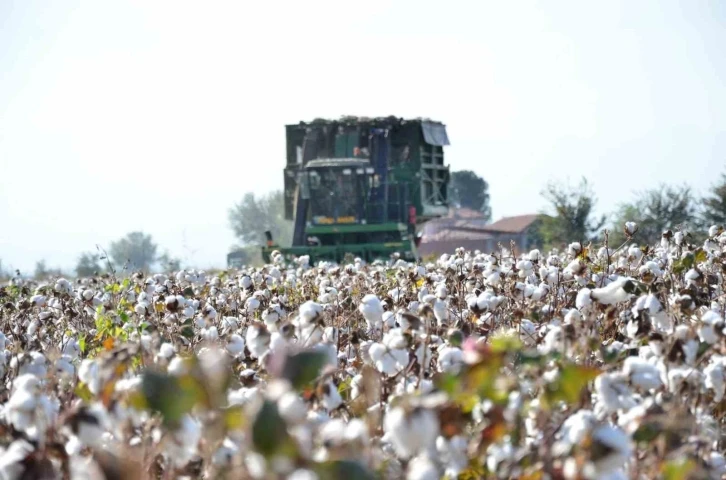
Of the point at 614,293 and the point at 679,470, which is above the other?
the point at 614,293

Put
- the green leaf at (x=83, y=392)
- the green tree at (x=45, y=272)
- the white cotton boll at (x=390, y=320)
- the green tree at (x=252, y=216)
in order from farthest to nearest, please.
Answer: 1. the green tree at (x=252, y=216)
2. the green tree at (x=45, y=272)
3. the white cotton boll at (x=390, y=320)
4. the green leaf at (x=83, y=392)

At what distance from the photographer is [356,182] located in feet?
83.3

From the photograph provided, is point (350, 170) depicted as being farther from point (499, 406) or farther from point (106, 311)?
point (499, 406)

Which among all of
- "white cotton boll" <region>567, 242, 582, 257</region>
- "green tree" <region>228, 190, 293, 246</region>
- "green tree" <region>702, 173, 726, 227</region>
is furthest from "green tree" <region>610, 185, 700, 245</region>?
"green tree" <region>228, 190, 293, 246</region>

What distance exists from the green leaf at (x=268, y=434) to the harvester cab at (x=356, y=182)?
23.0m

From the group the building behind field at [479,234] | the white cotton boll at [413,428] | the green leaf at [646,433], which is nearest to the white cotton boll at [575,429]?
the green leaf at [646,433]

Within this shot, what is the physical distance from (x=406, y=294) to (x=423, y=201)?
2017cm

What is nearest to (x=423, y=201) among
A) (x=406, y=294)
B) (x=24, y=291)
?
(x=24, y=291)

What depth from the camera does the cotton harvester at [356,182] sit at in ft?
82.6

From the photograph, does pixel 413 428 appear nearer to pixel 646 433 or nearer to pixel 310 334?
pixel 646 433

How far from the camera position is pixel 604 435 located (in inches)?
75.6

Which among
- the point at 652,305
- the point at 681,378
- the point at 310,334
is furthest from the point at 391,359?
the point at 652,305

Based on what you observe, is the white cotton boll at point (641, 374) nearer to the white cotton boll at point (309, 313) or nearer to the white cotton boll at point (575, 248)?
the white cotton boll at point (309, 313)

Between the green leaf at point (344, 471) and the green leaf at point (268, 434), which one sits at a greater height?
the green leaf at point (268, 434)
